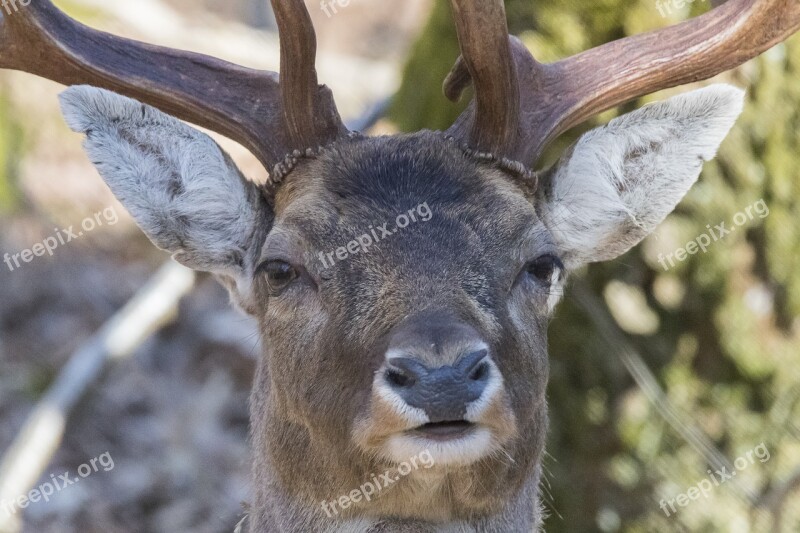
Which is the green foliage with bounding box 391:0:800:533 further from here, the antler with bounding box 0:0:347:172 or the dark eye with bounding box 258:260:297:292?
the dark eye with bounding box 258:260:297:292

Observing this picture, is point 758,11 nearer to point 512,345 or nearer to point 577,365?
point 512,345

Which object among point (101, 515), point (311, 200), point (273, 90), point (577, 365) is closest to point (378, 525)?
point (311, 200)

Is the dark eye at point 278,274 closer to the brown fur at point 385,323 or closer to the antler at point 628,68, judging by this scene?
the brown fur at point 385,323

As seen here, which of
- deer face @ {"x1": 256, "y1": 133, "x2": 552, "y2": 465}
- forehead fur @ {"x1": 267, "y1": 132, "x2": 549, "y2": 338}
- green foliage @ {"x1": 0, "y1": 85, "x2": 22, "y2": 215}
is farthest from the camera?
green foliage @ {"x1": 0, "y1": 85, "x2": 22, "y2": 215}

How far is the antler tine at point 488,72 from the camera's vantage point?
539 centimetres

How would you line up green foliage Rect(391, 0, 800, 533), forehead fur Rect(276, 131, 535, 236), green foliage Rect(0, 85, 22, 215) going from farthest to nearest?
green foliage Rect(0, 85, 22, 215), green foliage Rect(391, 0, 800, 533), forehead fur Rect(276, 131, 535, 236)

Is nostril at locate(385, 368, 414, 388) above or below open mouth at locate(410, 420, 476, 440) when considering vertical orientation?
above

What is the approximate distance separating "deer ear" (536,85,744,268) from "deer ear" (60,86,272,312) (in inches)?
60.0

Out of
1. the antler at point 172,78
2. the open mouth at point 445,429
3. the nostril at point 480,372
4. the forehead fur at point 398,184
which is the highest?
the antler at point 172,78

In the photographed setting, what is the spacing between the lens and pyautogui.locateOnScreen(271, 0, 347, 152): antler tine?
Result: 5467 millimetres

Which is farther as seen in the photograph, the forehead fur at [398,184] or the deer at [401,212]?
the forehead fur at [398,184]

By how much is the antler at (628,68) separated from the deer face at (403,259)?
0.60 feet


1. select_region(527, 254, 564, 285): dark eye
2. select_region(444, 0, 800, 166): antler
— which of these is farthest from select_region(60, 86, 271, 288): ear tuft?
select_region(527, 254, 564, 285): dark eye

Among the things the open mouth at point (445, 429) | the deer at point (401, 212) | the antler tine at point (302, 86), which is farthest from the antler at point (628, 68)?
the open mouth at point (445, 429)
